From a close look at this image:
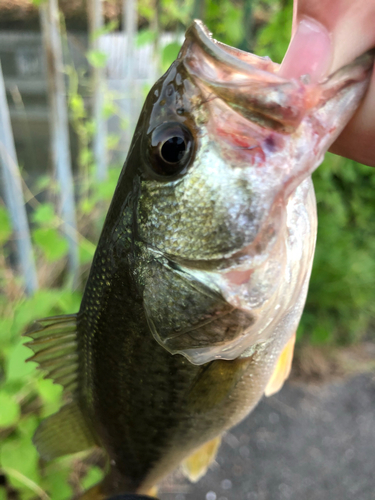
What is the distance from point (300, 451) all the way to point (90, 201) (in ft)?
7.09

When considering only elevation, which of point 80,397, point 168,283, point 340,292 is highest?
point 168,283

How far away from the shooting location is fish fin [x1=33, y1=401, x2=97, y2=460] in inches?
38.1

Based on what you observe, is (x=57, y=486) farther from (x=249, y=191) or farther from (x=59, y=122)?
(x=59, y=122)

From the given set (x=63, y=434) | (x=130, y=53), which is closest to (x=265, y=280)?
(x=63, y=434)

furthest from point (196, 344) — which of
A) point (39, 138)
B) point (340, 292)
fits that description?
point (39, 138)

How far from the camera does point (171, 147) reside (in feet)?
1.75

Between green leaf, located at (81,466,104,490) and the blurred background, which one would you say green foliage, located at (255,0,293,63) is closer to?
the blurred background

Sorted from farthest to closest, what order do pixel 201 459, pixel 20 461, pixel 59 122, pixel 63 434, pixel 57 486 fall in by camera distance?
pixel 59 122 → pixel 57 486 → pixel 20 461 → pixel 201 459 → pixel 63 434

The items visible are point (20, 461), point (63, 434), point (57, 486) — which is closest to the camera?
point (63, 434)

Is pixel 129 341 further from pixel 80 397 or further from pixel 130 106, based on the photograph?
pixel 130 106

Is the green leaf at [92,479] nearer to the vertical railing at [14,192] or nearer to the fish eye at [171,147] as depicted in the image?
the vertical railing at [14,192]

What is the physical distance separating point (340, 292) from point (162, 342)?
2.30 meters

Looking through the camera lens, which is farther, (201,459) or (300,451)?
(300,451)

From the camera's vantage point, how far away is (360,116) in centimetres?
51
